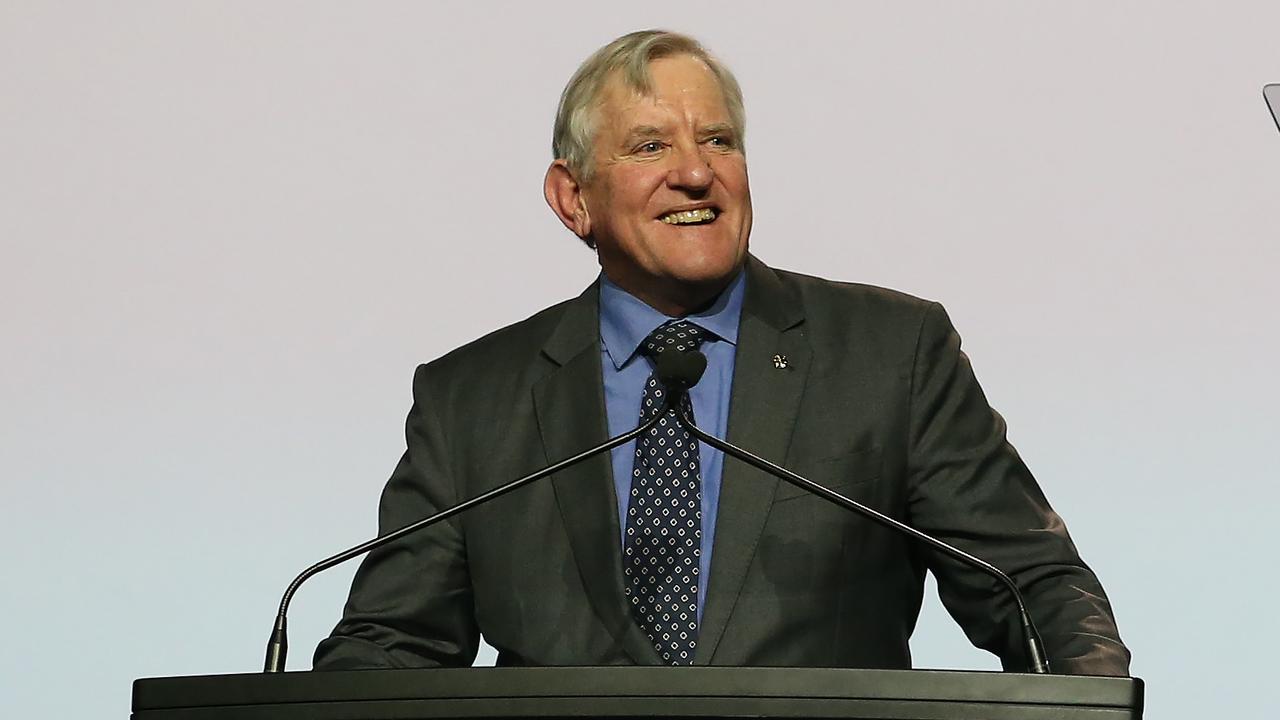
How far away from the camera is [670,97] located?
8.87 feet

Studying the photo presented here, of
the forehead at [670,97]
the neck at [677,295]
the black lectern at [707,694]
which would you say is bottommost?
the black lectern at [707,694]

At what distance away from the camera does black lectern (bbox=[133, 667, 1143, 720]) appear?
1.69 m

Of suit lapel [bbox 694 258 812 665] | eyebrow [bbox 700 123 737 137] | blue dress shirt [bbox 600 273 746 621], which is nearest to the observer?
suit lapel [bbox 694 258 812 665]

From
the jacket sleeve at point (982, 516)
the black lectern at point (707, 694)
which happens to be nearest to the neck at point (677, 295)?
the jacket sleeve at point (982, 516)

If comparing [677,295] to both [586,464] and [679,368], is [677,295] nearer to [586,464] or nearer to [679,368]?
[586,464]

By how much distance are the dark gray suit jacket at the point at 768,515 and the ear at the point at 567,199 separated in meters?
0.16

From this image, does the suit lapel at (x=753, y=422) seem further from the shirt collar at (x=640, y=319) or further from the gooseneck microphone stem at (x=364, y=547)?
the gooseneck microphone stem at (x=364, y=547)

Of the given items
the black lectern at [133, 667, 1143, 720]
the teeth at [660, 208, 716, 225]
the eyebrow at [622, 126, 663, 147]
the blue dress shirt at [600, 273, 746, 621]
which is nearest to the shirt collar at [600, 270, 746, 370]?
the blue dress shirt at [600, 273, 746, 621]

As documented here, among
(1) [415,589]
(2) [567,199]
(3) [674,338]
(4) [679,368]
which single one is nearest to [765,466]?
(4) [679,368]

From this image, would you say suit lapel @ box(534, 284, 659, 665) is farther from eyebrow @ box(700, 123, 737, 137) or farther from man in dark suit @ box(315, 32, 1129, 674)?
eyebrow @ box(700, 123, 737, 137)

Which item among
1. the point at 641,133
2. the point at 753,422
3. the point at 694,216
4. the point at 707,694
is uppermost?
the point at 641,133

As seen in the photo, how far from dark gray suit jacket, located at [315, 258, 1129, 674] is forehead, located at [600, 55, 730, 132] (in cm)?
24

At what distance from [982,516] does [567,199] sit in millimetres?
826

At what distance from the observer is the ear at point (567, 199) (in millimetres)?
2904
